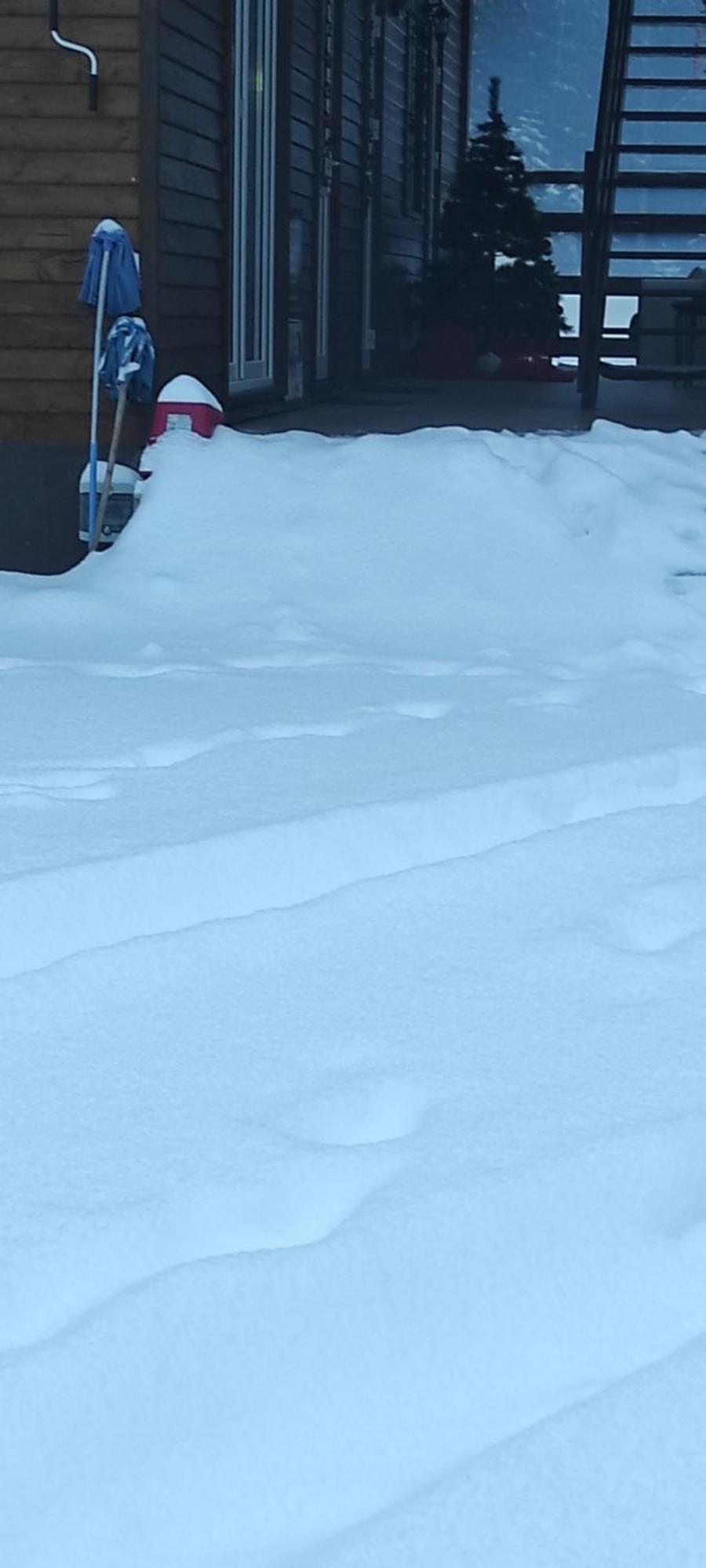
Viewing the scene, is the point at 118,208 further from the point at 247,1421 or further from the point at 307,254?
the point at 247,1421

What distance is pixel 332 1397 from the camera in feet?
4.56

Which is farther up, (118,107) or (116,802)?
(118,107)

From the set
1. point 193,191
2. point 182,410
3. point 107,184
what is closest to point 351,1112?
point 182,410

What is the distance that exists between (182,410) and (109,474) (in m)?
0.30

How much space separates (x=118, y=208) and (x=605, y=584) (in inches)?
76.0

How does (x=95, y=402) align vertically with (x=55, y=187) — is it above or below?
below

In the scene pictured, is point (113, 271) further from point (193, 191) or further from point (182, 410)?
point (193, 191)

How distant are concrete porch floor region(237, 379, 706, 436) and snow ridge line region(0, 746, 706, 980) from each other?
4079 millimetres

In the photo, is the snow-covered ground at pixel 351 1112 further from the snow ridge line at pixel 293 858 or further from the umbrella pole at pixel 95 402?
the umbrella pole at pixel 95 402

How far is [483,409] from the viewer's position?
9281 millimetres

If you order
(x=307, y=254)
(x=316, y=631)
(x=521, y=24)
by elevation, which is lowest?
(x=316, y=631)

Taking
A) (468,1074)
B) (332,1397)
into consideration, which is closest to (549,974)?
(468,1074)

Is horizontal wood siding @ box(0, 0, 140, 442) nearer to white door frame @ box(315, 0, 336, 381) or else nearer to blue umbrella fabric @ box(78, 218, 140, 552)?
blue umbrella fabric @ box(78, 218, 140, 552)

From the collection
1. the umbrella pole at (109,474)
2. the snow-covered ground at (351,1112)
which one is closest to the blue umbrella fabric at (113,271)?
the umbrella pole at (109,474)
